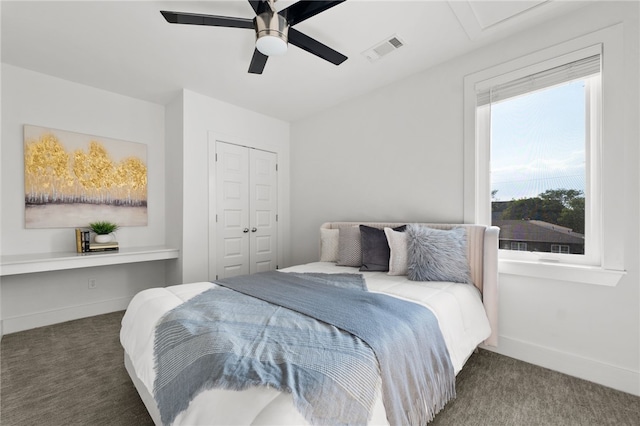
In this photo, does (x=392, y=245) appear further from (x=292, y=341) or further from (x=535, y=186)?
(x=292, y=341)

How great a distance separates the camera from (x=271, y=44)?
5.72 ft

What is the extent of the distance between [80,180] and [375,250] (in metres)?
3.29

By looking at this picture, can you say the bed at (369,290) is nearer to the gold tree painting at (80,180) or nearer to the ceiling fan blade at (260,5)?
the ceiling fan blade at (260,5)

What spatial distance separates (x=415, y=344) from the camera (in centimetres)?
130

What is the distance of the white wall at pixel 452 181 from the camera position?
1.80 m

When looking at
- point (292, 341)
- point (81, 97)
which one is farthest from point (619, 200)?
point (81, 97)

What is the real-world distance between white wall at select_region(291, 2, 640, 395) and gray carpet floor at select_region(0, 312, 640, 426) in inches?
9.4

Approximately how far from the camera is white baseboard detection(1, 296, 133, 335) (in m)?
2.74

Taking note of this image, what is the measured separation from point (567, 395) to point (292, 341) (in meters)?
1.87

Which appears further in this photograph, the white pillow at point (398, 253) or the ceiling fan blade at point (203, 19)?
the white pillow at point (398, 253)

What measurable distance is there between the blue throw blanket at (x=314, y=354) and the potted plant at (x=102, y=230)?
2143mm

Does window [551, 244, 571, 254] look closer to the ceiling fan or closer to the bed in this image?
the bed

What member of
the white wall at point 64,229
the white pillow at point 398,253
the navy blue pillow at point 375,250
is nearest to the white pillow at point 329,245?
the navy blue pillow at point 375,250

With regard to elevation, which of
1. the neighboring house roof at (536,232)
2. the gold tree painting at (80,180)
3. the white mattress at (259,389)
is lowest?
the white mattress at (259,389)
